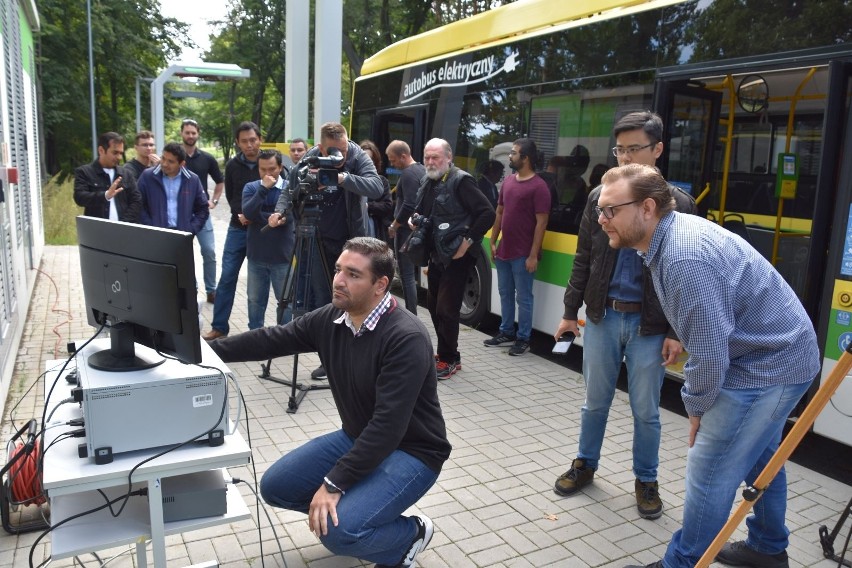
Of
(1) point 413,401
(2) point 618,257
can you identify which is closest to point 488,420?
(2) point 618,257

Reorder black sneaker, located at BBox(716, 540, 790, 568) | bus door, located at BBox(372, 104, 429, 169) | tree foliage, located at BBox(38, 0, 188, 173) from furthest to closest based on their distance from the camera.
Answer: tree foliage, located at BBox(38, 0, 188, 173), bus door, located at BBox(372, 104, 429, 169), black sneaker, located at BBox(716, 540, 790, 568)

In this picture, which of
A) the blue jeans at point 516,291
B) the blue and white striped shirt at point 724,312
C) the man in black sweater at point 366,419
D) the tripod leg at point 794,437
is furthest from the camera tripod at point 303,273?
the tripod leg at point 794,437

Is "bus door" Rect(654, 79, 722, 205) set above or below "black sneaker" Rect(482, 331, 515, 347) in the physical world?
above

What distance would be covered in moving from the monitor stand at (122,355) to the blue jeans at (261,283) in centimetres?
368

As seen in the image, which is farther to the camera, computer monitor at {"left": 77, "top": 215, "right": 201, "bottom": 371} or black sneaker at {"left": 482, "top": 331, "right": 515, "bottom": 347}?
black sneaker at {"left": 482, "top": 331, "right": 515, "bottom": 347}

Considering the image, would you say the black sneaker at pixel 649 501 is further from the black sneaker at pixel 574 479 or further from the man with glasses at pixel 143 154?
the man with glasses at pixel 143 154

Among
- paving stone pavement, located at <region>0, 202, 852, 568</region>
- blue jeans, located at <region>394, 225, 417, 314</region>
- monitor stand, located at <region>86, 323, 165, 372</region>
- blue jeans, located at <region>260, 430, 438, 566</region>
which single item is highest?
monitor stand, located at <region>86, 323, 165, 372</region>

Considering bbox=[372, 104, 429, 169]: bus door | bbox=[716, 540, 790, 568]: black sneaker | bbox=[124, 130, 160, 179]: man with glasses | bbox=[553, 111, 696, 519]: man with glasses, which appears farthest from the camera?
bbox=[372, 104, 429, 169]: bus door

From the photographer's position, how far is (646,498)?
3.81 meters

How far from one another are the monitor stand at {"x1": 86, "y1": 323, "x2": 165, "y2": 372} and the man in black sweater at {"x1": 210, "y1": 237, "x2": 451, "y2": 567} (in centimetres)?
42

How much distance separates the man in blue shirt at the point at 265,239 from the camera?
627cm

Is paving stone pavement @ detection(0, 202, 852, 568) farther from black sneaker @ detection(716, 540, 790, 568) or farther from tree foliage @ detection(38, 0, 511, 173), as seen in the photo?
tree foliage @ detection(38, 0, 511, 173)

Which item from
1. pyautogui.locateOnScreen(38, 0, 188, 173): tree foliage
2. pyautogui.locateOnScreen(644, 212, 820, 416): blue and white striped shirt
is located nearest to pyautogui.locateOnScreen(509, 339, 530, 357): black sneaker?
pyautogui.locateOnScreen(644, 212, 820, 416): blue and white striped shirt

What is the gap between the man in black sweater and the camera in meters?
2.78
